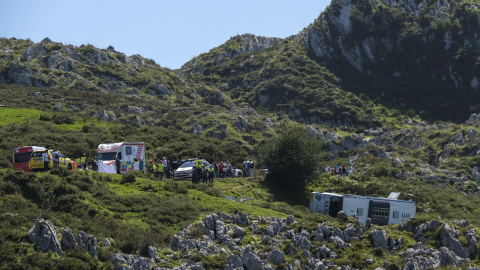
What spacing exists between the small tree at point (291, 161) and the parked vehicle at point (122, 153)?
41.5 feet

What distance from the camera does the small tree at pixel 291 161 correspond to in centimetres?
6059

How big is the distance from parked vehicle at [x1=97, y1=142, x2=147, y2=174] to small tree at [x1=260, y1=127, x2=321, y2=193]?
12.6 metres

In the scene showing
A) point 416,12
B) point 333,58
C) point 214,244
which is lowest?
point 214,244

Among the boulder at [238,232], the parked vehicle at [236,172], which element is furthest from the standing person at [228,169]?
the boulder at [238,232]

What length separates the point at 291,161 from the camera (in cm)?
6097

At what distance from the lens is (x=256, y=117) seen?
4756 inches

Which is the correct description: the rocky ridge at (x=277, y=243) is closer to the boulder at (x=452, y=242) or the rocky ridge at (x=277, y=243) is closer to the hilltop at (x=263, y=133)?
the boulder at (x=452, y=242)

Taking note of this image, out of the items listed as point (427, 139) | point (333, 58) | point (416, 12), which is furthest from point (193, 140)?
point (416, 12)

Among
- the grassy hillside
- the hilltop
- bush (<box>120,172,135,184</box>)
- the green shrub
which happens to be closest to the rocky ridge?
the hilltop

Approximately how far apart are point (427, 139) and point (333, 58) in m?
55.0

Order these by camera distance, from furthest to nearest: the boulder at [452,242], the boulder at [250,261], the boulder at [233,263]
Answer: the boulder at [452,242], the boulder at [250,261], the boulder at [233,263]

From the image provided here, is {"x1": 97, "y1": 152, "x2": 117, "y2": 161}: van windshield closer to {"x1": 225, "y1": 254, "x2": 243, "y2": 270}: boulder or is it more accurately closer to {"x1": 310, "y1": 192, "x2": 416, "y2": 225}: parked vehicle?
{"x1": 310, "y1": 192, "x2": 416, "y2": 225}: parked vehicle

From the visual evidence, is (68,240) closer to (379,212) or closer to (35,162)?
(35,162)

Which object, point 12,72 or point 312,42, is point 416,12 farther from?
point 12,72
